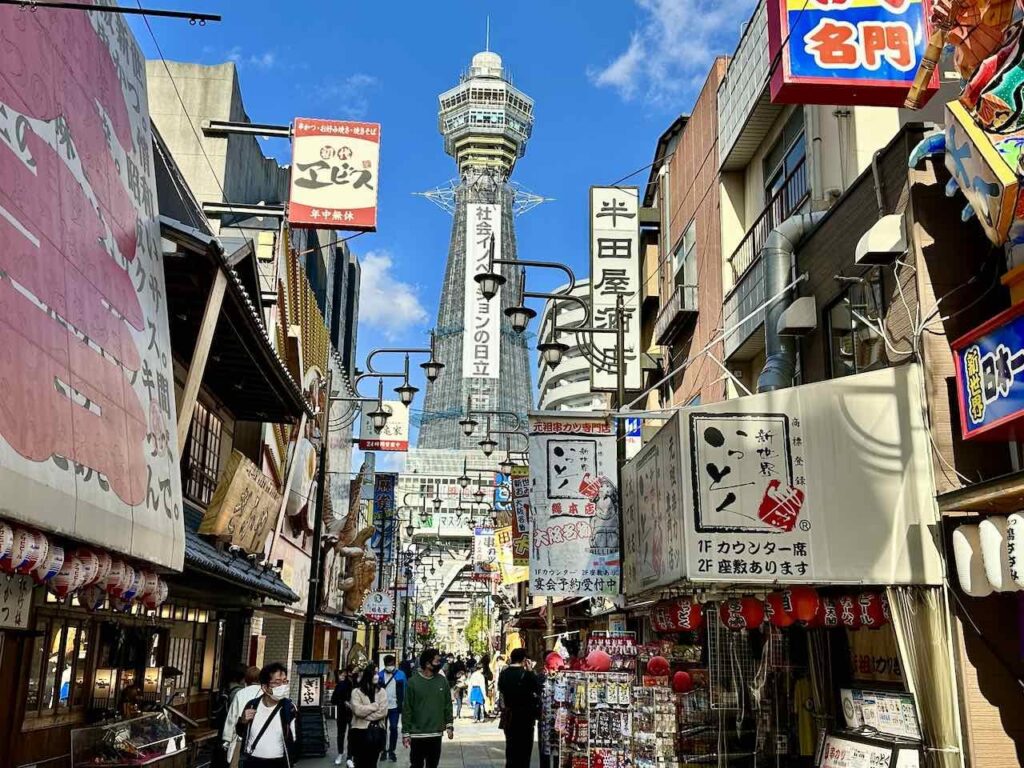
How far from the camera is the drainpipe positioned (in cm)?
1419

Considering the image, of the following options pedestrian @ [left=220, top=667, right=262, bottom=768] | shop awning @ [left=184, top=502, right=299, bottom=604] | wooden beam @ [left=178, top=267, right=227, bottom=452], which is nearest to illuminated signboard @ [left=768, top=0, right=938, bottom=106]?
wooden beam @ [left=178, top=267, right=227, bottom=452]

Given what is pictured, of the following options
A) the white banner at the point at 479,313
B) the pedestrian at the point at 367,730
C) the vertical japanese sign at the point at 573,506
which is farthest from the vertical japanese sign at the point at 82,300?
the white banner at the point at 479,313

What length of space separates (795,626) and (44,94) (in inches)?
461

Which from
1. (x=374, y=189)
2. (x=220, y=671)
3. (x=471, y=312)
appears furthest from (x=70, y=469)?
(x=471, y=312)

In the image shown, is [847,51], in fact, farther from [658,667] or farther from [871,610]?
[658,667]

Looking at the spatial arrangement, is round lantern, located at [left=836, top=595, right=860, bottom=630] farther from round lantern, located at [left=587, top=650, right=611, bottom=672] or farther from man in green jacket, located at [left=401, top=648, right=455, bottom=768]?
man in green jacket, located at [left=401, top=648, right=455, bottom=768]

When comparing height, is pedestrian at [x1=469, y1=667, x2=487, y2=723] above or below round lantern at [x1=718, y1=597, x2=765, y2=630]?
below

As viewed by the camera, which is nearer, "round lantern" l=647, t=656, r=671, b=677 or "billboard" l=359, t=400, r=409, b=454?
"round lantern" l=647, t=656, r=671, b=677

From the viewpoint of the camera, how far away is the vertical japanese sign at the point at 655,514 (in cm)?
1039

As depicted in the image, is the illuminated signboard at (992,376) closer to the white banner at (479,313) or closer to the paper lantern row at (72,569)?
the paper lantern row at (72,569)

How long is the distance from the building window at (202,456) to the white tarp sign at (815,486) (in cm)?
996

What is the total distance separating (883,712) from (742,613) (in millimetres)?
2053

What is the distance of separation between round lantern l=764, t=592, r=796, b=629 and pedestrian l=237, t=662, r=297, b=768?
18.2ft

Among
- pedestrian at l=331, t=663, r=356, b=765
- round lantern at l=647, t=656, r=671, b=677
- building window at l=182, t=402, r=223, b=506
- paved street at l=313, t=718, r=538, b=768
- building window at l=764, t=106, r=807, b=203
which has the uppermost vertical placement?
building window at l=764, t=106, r=807, b=203
